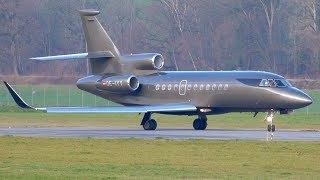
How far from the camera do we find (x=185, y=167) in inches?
1114

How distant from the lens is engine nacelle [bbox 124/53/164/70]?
1929 inches

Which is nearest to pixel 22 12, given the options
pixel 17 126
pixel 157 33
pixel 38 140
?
pixel 157 33

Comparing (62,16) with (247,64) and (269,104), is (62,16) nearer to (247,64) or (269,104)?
(247,64)

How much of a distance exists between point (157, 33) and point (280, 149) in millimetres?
67901

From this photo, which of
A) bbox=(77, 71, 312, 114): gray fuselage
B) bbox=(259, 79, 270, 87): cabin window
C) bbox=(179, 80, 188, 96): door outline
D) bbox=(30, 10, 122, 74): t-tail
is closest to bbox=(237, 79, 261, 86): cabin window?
bbox=(77, 71, 312, 114): gray fuselage

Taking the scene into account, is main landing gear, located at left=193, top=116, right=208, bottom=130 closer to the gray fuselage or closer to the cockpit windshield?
the gray fuselage

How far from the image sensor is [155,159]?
3064 centimetres

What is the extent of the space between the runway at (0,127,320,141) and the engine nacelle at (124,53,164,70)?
2826 mm

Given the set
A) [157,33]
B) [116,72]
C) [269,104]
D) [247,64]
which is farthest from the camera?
[157,33]

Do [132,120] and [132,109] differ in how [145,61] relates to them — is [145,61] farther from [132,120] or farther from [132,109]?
[132,120]

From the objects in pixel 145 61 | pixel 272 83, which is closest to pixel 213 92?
pixel 272 83

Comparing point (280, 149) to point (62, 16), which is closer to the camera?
point (280, 149)

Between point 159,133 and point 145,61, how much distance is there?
5801 millimetres

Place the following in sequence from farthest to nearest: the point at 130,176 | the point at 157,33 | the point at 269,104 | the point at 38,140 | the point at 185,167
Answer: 1. the point at 157,33
2. the point at 269,104
3. the point at 38,140
4. the point at 185,167
5. the point at 130,176
